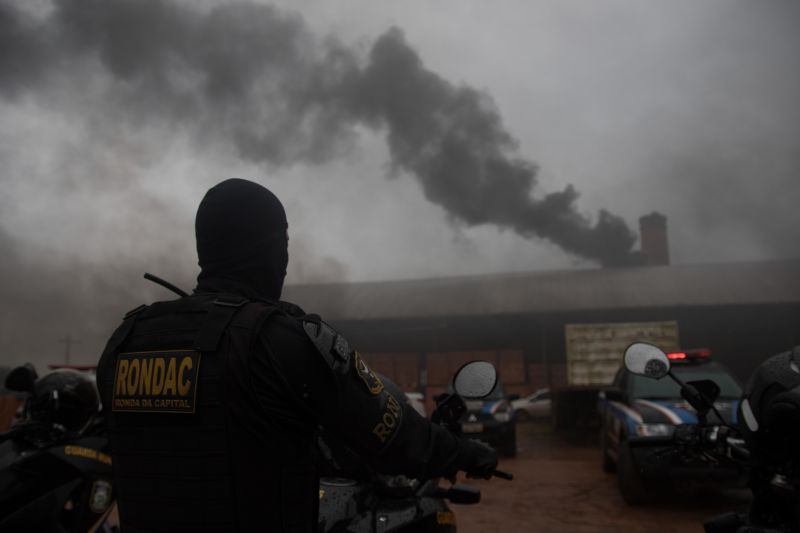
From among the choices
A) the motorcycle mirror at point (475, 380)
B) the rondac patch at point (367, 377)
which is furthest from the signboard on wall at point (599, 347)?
the rondac patch at point (367, 377)

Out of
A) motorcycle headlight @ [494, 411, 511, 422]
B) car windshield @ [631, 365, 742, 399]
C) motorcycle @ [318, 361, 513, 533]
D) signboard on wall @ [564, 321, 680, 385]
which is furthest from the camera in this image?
signboard on wall @ [564, 321, 680, 385]

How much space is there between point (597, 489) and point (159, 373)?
319 inches

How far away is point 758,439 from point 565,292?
22330 mm

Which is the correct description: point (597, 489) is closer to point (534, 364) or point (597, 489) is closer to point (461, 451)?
point (461, 451)

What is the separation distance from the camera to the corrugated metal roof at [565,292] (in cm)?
2187

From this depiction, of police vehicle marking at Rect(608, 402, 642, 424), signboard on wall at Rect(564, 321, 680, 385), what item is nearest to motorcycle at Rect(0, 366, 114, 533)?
police vehicle marking at Rect(608, 402, 642, 424)

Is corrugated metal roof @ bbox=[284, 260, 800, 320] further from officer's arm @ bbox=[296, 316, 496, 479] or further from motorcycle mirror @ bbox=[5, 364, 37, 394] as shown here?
officer's arm @ bbox=[296, 316, 496, 479]

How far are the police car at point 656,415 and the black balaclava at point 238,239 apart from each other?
558 centimetres

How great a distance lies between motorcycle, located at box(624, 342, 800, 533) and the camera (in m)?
2.00

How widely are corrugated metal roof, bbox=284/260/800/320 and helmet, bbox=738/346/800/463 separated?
2022 cm

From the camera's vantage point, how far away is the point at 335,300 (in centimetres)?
2659

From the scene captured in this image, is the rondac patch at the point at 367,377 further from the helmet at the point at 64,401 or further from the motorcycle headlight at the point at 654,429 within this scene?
the motorcycle headlight at the point at 654,429

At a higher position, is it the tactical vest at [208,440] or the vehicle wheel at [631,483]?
the tactical vest at [208,440]

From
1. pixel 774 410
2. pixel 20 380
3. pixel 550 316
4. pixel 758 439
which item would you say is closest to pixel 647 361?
pixel 758 439
